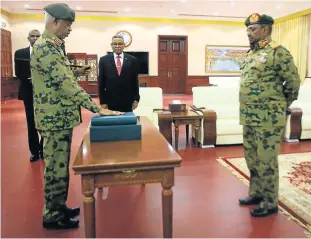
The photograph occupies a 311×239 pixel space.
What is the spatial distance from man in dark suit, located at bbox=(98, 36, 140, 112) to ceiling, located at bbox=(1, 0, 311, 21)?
6924mm

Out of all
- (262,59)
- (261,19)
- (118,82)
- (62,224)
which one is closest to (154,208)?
(62,224)

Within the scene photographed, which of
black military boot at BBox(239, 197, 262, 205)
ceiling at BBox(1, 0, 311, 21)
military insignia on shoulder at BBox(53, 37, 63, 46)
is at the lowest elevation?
black military boot at BBox(239, 197, 262, 205)

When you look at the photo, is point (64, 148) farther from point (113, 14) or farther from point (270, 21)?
point (113, 14)

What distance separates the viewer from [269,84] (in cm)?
209

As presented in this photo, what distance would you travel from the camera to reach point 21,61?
3.23m

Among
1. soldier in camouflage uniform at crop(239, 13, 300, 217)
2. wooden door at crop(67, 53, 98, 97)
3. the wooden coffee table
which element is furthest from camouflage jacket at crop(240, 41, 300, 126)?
wooden door at crop(67, 53, 98, 97)

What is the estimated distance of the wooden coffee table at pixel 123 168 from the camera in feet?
4.75

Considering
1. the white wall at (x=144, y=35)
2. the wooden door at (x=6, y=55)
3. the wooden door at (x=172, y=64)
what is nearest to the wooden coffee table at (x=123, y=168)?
the wooden door at (x=6, y=55)

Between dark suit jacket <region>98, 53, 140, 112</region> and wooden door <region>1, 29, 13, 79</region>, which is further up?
wooden door <region>1, 29, 13, 79</region>

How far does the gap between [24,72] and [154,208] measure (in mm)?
2062

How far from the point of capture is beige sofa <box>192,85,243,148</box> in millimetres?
4207

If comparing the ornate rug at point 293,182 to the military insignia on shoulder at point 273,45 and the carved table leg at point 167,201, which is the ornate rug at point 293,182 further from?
the military insignia on shoulder at point 273,45

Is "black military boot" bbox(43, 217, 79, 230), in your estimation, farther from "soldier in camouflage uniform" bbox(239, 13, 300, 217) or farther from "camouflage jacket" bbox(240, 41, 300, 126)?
"camouflage jacket" bbox(240, 41, 300, 126)

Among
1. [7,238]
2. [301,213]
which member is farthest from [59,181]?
[301,213]
